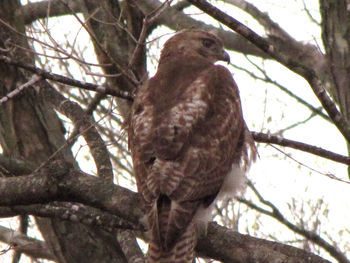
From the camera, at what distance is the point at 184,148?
195 inches

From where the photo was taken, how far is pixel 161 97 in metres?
5.44

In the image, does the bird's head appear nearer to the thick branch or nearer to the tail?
the thick branch

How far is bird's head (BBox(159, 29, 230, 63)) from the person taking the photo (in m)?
6.68

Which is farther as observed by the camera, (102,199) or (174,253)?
(174,253)

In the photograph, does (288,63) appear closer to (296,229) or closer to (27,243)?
(27,243)

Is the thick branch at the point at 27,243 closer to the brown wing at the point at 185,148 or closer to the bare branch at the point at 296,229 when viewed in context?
the brown wing at the point at 185,148

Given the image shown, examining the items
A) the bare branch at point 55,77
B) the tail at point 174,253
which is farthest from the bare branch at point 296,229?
the bare branch at point 55,77

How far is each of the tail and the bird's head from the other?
2376 millimetres

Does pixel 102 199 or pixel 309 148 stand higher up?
pixel 309 148

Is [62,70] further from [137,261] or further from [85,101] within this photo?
[137,261]

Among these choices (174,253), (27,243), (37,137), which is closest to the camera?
(174,253)

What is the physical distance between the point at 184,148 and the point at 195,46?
2.01m

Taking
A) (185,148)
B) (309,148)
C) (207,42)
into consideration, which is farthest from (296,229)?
(185,148)

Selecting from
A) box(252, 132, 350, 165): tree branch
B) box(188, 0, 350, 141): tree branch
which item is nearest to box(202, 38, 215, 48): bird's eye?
box(252, 132, 350, 165): tree branch
